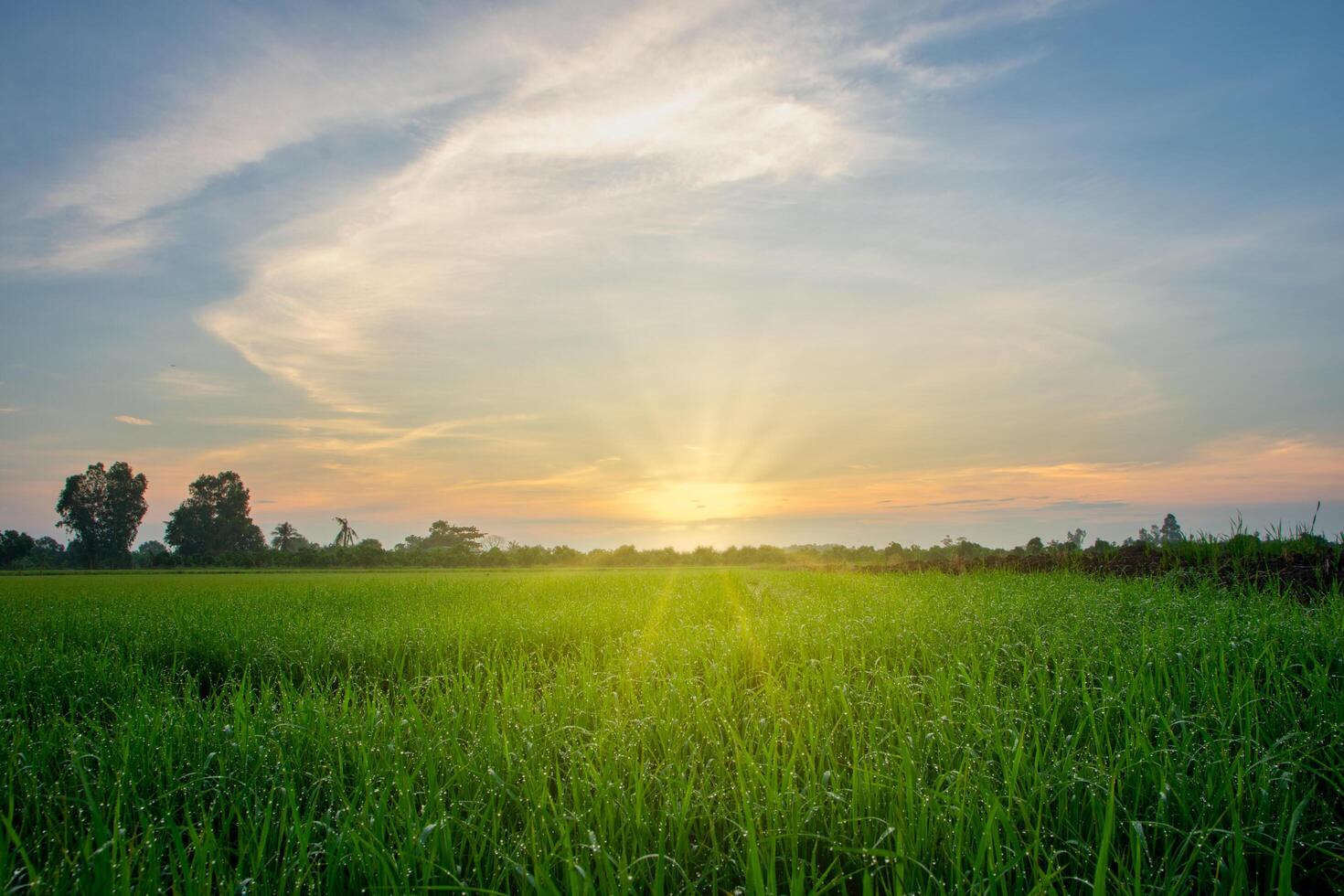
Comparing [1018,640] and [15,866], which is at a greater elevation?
[1018,640]

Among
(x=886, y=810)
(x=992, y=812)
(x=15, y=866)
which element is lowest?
(x=15, y=866)

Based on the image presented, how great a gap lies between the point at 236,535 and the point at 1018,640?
76801 mm

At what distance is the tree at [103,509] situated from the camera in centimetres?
6397

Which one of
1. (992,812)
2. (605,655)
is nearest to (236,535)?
(605,655)

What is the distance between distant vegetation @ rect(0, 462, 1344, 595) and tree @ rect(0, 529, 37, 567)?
72 mm

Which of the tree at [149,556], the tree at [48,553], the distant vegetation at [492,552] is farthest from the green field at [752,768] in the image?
the tree at [48,553]

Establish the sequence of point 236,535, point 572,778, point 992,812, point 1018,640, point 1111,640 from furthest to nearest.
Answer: point 236,535, point 1018,640, point 1111,640, point 572,778, point 992,812

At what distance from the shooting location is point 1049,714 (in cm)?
374

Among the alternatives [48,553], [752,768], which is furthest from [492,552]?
[48,553]

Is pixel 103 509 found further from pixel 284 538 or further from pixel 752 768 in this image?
pixel 752 768

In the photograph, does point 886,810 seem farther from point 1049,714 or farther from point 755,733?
point 1049,714

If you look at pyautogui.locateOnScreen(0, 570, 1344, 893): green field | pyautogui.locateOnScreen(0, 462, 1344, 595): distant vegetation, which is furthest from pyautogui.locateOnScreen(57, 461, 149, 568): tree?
pyautogui.locateOnScreen(0, 570, 1344, 893): green field

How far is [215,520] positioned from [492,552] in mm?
41391

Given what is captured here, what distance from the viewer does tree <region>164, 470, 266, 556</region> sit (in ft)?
218
